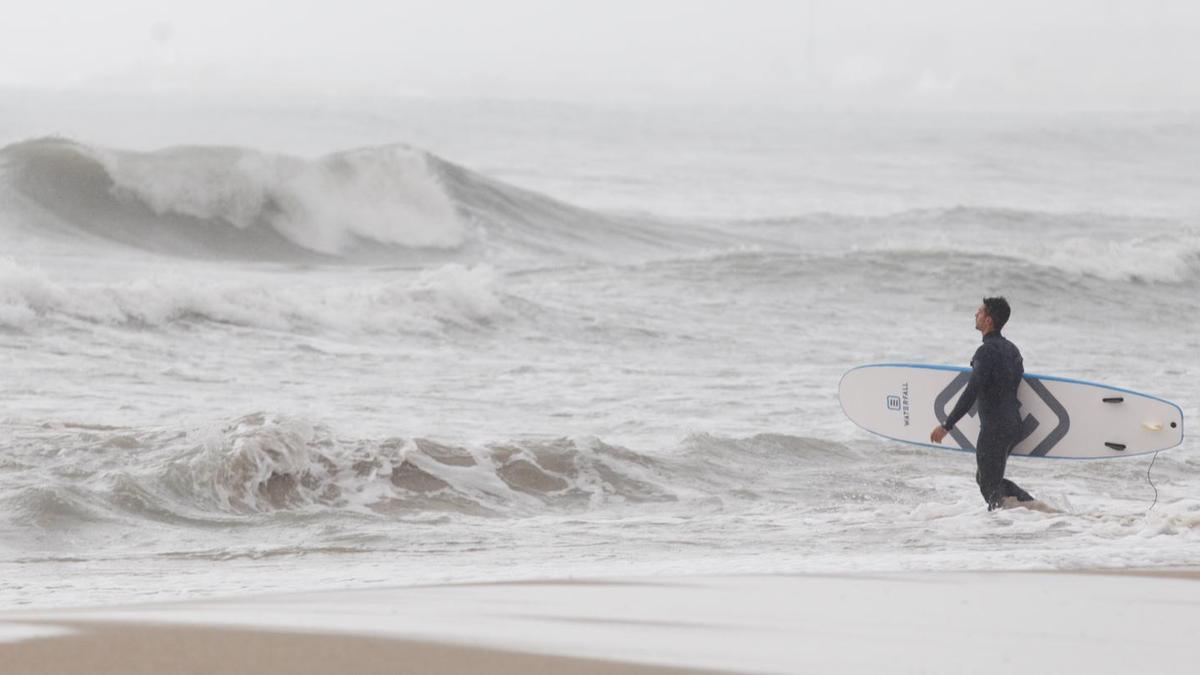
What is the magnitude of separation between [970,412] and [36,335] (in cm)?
646

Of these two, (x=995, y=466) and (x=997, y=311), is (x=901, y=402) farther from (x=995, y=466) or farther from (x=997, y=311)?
A: (x=997, y=311)

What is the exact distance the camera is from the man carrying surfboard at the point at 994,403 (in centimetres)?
692

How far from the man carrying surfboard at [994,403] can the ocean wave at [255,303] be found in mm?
6352

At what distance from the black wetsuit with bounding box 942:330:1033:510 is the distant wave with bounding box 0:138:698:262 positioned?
42.7 ft

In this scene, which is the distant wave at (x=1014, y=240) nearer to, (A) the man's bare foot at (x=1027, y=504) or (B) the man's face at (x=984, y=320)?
(B) the man's face at (x=984, y=320)

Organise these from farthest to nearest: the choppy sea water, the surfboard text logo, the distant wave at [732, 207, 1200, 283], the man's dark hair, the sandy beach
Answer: the distant wave at [732, 207, 1200, 283] → the surfboard text logo → the man's dark hair → the choppy sea water → the sandy beach

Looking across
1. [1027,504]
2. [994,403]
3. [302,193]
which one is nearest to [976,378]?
[994,403]

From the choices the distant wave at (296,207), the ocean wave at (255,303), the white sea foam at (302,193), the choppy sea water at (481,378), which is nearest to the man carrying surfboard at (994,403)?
the choppy sea water at (481,378)

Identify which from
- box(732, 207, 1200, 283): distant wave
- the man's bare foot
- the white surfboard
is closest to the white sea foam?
box(732, 207, 1200, 283): distant wave

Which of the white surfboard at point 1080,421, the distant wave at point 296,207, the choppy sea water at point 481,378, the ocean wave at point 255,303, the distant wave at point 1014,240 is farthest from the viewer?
the distant wave at point 296,207

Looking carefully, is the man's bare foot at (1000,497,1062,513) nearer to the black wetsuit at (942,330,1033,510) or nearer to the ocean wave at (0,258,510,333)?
the black wetsuit at (942,330,1033,510)

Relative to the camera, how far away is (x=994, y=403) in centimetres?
698

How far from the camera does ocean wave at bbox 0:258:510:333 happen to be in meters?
11.4

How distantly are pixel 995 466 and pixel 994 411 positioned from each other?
0.25m
